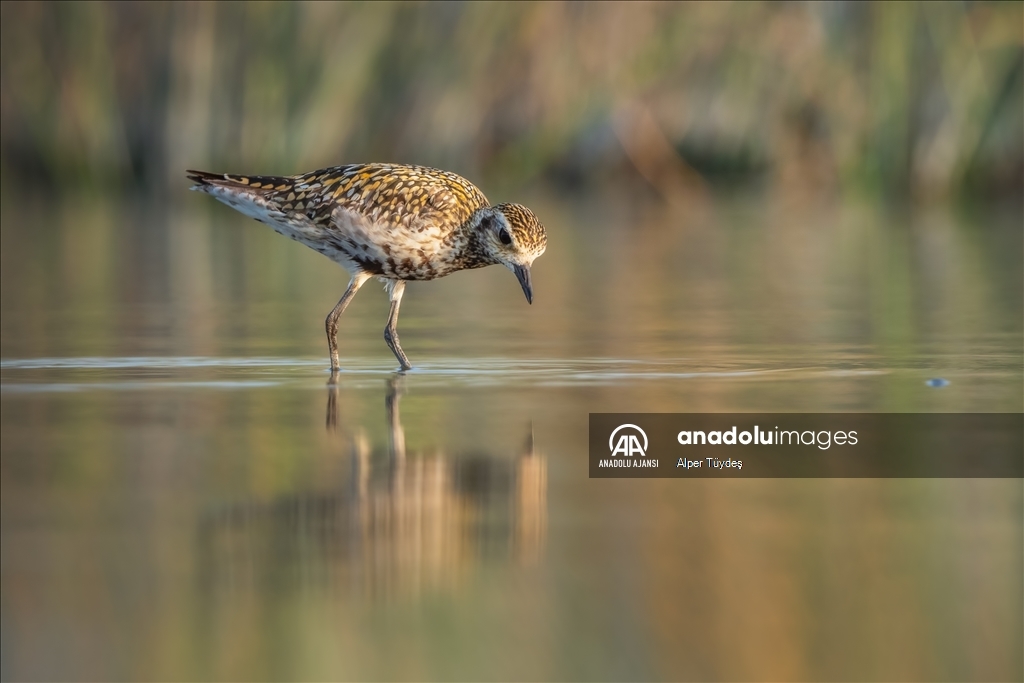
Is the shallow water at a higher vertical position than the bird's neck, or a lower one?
lower

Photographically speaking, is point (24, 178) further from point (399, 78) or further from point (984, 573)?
point (984, 573)

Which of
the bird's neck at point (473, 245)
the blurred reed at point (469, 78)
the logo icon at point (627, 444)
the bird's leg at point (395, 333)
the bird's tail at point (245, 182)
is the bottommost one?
the logo icon at point (627, 444)

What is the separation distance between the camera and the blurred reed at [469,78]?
54.8 ft

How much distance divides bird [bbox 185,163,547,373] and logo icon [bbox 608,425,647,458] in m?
1.64

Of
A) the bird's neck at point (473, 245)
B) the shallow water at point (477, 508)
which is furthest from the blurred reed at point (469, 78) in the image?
the bird's neck at point (473, 245)

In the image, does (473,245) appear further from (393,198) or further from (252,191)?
(252,191)

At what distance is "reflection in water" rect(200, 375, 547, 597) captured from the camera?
4.38 m

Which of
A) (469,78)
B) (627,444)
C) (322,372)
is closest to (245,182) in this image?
(322,372)

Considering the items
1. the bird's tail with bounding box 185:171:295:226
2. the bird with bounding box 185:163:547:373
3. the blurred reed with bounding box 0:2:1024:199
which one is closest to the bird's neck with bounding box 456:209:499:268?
the bird with bounding box 185:163:547:373

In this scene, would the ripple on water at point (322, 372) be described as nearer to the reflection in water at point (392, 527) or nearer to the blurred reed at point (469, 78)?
the reflection in water at point (392, 527)

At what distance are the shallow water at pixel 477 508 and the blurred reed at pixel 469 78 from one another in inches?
258

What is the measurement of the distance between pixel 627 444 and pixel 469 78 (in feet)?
38.4

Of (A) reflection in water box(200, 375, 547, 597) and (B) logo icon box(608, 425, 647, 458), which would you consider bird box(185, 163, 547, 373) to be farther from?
(A) reflection in water box(200, 375, 547, 597)

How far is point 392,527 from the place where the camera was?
4.85 m
